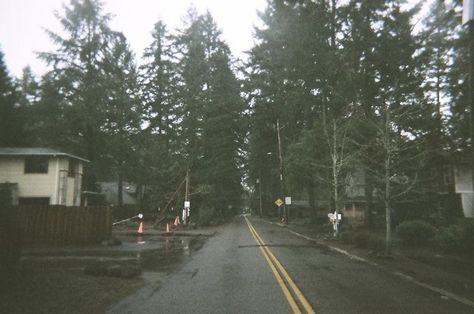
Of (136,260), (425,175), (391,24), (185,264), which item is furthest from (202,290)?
(425,175)

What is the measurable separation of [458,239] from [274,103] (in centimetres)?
3419

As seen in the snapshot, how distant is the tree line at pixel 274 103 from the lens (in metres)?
14.4

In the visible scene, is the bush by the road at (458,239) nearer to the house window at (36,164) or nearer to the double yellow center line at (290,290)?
the double yellow center line at (290,290)

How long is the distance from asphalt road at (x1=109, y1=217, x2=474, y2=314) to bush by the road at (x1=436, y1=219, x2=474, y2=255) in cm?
534

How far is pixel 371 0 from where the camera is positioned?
11.6 metres

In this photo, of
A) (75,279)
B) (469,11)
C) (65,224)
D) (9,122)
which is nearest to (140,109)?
(9,122)

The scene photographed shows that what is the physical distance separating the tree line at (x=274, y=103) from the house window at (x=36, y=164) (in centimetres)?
611

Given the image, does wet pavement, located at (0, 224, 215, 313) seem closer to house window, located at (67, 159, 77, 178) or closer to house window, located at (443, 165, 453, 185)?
house window, located at (67, 159, 77, 178)

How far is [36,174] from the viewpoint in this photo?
31.9 m

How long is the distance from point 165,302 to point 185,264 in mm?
6299

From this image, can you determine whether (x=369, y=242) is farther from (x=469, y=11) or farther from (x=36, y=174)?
(x=36, y=174)

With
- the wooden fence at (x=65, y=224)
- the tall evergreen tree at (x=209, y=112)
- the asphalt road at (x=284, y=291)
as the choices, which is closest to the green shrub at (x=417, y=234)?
→ the asphalt road at (x=284, y=291)

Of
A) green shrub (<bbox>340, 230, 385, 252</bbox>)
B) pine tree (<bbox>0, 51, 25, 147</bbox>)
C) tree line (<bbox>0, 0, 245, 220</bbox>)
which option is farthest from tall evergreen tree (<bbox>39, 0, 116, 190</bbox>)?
green shrub (<bbox>340, 230, 385, 252</bbox>)

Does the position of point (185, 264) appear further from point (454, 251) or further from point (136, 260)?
point (454, 251)
